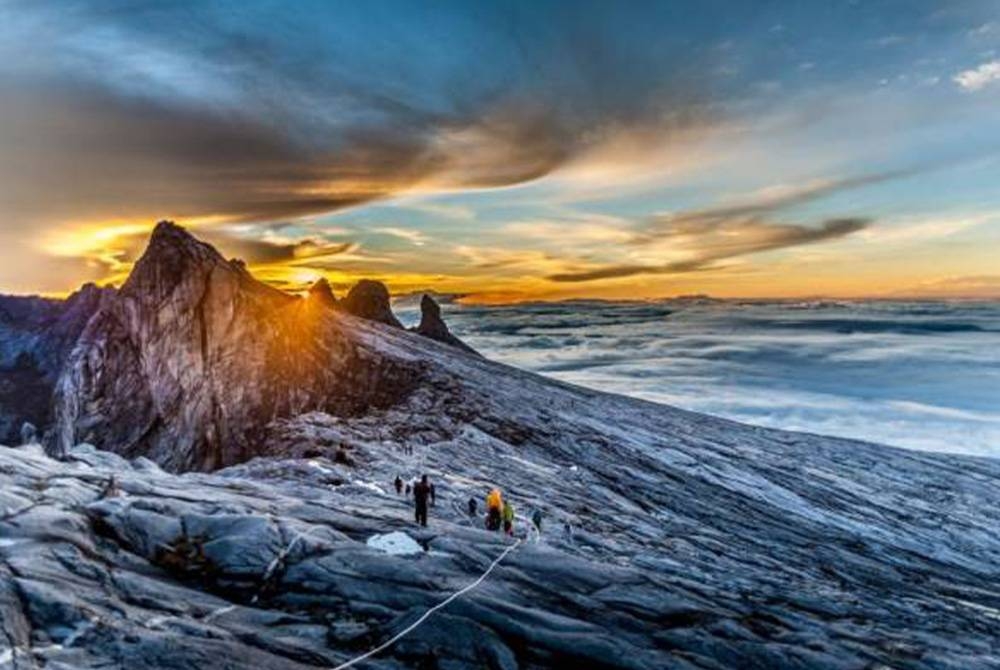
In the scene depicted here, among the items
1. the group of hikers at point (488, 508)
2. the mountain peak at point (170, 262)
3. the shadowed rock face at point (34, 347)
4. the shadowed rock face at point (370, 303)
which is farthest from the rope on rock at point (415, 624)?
the shadowed rock face at point (370, 303)

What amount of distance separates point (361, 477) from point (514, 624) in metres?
22.6

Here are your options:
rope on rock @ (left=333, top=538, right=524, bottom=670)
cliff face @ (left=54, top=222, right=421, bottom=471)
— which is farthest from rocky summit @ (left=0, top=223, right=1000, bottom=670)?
cliff face @ (left=54, top=222, right=421, bottom=471)

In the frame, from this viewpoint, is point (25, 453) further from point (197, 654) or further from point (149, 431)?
point (149, 431)

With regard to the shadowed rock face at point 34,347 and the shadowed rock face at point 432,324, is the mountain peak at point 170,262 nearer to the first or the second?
the shadowed rock face at point 34,347

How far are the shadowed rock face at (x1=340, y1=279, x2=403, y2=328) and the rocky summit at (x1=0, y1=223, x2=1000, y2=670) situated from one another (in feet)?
142

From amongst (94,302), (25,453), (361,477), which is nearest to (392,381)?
(361,477)

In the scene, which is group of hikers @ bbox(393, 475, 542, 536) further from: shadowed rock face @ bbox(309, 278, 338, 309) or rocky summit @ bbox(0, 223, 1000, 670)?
shadowed rock face @ bbox(309, 278, 338, 309)

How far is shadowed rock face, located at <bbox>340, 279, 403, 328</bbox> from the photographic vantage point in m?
149

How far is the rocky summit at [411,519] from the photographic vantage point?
79.3 ft

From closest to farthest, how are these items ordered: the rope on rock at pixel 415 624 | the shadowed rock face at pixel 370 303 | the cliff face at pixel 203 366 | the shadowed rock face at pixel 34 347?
the rope on rock at pixel 415 624, the cliff face at pixel 203 366, the shadowed rock face at pixel 34 347, the shadowed rock face at pixel 370 303

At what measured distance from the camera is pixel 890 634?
107 ft

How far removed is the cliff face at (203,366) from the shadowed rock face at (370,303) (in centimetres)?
5289

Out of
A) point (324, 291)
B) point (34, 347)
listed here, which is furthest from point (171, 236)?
point (34, 347)

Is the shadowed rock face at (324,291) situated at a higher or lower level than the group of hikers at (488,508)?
higher
